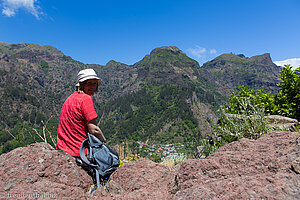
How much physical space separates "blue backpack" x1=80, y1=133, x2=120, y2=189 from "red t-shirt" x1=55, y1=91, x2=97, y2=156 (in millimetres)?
164

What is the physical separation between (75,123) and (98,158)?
579mm

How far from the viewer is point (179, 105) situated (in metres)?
134

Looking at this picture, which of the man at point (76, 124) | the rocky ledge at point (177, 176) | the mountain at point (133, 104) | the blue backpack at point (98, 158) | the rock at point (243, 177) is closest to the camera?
the rock at point (243, 177)

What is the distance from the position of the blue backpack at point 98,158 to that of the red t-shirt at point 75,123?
0.54 ft

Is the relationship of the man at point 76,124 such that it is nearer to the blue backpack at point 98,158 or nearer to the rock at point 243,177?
the blue backpack at point 98,158

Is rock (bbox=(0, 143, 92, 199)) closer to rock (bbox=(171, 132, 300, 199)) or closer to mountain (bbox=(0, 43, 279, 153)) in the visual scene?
rock (bbox=(171, 132, 300, 199))

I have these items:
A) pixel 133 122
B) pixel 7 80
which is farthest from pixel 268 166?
pixel 7 80

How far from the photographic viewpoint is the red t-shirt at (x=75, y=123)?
2.48 m

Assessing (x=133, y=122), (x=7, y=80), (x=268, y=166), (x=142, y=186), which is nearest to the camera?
(x=268, y=166)

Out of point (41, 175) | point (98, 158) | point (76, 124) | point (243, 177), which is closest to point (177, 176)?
point (243, 177)

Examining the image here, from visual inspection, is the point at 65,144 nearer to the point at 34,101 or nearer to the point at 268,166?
the point at 268,166

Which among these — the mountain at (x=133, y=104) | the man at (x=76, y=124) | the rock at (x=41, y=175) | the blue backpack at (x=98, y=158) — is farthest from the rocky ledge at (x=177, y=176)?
the mountain at (x=133, y=104)

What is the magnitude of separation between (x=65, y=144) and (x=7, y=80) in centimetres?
17012

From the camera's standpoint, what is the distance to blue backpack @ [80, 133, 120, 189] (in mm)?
2301
